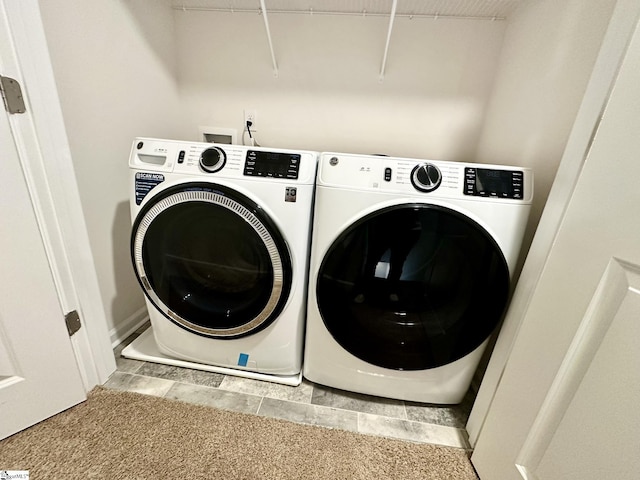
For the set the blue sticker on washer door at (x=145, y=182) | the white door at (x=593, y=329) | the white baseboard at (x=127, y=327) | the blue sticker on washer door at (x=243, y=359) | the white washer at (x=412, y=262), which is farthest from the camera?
the white baseboard at (x=127, y=327)

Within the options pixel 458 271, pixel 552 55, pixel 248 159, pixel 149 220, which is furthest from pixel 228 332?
pixel 552 55

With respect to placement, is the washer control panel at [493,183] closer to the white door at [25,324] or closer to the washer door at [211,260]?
the washer door at [211,260]

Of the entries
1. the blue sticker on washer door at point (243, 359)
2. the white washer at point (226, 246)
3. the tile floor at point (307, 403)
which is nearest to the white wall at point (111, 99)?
the white washer at point (226, 246)

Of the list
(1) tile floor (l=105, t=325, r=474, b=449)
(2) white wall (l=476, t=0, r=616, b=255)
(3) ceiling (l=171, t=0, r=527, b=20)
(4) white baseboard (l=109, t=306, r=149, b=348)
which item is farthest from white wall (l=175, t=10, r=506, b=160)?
(1) tile floor (l=105, t=325, r=474, b=449)

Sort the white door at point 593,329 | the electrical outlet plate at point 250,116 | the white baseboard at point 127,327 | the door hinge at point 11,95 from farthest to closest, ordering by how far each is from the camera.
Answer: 1. the electrical outlet plate at point 250,116
2. the white baseboard at point 127,327
3. the door hinge at point 11,95
4. the white door at point 593,329

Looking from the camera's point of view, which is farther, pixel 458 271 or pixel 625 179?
pixel 458 271

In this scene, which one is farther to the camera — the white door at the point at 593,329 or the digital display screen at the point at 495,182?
the digital display screen at the point at 495,182

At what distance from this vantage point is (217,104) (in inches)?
57.9

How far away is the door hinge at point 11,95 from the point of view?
0.69m

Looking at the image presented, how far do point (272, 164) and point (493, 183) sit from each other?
673 millimetres

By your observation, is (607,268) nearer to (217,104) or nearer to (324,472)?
(324,472)

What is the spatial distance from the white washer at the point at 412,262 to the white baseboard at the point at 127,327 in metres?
0.92

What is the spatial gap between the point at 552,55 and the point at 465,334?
969mm

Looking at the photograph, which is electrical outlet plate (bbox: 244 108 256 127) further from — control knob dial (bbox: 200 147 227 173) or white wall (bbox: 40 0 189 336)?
control knob dial (bbox: 200 147 227 173)
